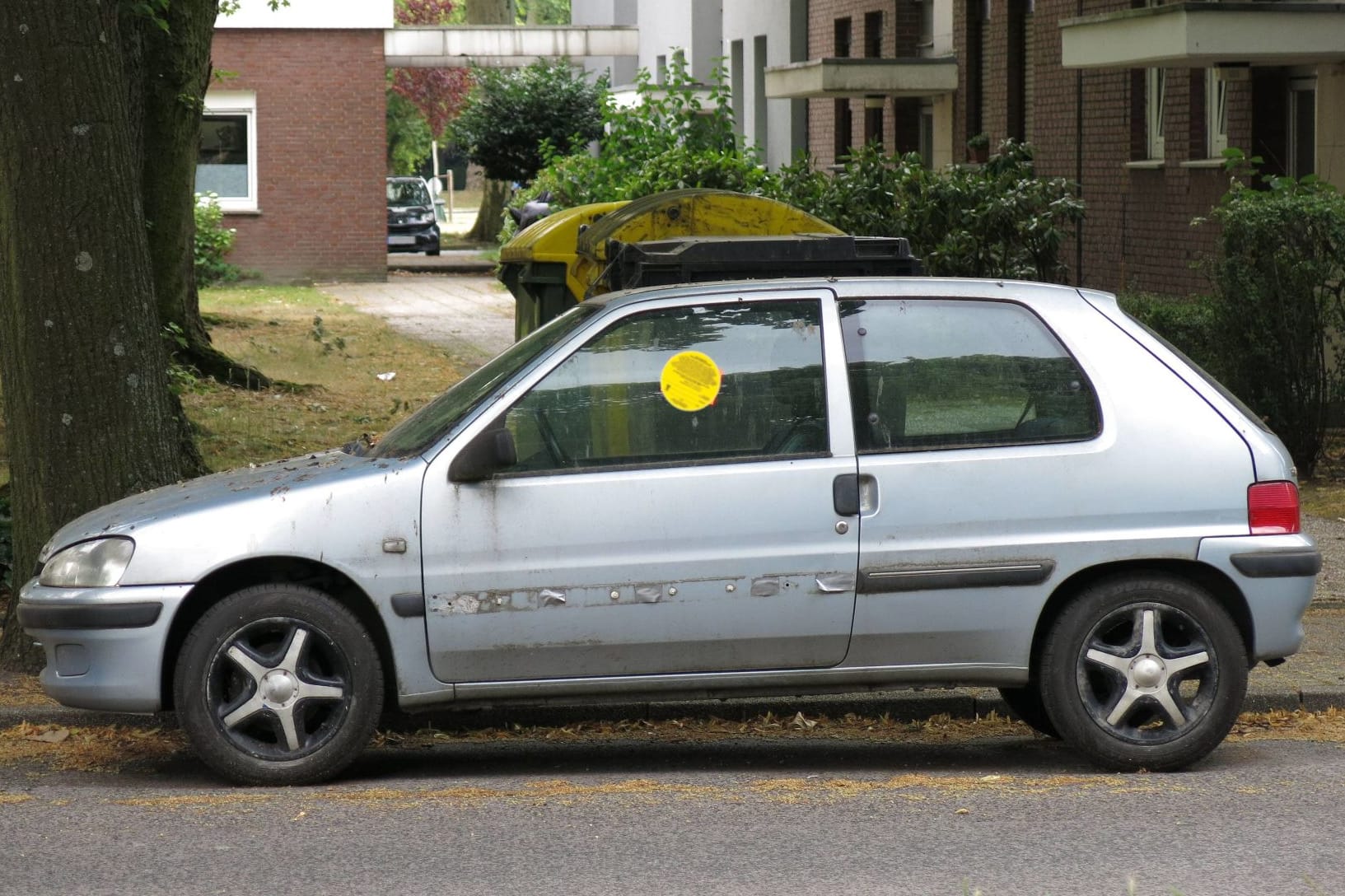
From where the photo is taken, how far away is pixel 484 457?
607 centimetres

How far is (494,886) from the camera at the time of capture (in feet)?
16.9

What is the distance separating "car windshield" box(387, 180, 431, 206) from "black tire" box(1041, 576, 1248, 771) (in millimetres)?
38370

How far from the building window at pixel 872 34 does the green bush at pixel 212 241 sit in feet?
35.0

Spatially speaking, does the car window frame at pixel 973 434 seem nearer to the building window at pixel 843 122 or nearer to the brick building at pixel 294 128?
the building window at pixel 843 122

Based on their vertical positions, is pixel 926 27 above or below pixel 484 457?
above

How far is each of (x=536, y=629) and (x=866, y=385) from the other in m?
1.32

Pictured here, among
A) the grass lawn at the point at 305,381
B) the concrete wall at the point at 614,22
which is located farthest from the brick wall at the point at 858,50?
the concrete wall at the point at 614,22

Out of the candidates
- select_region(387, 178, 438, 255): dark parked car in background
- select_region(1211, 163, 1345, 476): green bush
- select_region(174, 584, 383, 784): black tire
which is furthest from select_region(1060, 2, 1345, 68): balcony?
select_region(387, 178, 438, 255): dark parked car in background

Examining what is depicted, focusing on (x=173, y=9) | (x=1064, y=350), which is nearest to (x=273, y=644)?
(x=1064, y=350)

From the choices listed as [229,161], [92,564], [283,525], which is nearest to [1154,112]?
[283,525]

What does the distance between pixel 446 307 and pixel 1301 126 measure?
51.0 ft

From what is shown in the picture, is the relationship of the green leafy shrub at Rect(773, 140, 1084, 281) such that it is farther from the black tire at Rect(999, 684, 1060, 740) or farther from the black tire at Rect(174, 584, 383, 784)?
the black tire at Rect(174, 584, 383, 784)

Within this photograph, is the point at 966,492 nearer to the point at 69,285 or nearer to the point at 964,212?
the point at 69,285

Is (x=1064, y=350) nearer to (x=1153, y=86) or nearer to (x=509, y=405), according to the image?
(x=509, y=405)
